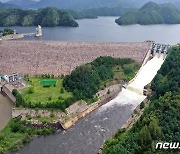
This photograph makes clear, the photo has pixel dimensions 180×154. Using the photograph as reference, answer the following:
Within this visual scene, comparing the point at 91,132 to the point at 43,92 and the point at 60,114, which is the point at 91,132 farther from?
the point at 43,92

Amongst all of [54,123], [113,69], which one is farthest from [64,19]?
[54,123]

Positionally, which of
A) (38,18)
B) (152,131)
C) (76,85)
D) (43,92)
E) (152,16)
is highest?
(152,16)

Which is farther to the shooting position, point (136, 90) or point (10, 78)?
point (10, 78)

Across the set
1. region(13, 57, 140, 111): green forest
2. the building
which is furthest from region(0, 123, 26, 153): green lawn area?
the building

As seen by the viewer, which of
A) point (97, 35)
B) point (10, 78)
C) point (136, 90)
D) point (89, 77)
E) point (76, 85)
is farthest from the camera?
point (97, 35)

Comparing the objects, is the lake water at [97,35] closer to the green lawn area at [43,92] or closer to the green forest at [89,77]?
the green forest at [89,77]

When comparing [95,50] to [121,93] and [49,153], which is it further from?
[49,153]

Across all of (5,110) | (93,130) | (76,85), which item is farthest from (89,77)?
(5,110)
